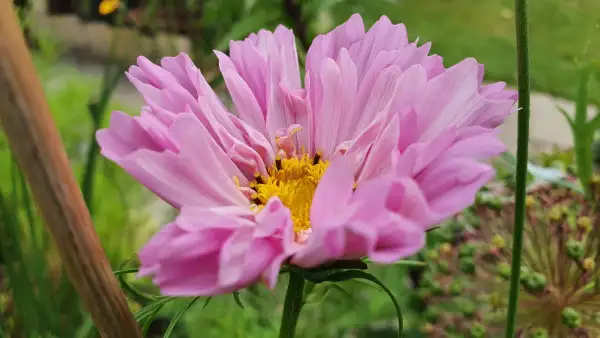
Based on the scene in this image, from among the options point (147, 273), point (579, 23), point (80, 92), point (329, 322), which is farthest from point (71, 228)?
point (80, 92)

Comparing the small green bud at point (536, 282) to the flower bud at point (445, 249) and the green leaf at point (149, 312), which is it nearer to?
the flower bud at point (445, 249)

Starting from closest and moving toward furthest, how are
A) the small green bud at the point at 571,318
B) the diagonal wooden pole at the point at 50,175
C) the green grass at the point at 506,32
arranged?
the diagonal wooden pole at the point at 50,175
the small green bud at the point at 571,318
the green grass at the point at 506,32

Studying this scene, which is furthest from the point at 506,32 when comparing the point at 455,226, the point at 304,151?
the point at 304,151

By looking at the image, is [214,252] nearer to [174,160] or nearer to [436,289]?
[174,160]

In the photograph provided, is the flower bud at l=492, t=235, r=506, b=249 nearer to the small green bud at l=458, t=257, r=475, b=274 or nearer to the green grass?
the small green bud at l=458, t=257, r=475, b=274

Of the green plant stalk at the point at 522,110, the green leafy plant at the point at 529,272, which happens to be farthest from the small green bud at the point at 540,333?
the green plant stalk at the point at 522,110

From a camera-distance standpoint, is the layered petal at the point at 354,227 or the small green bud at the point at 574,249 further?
the small green bud at the point at 574,249
